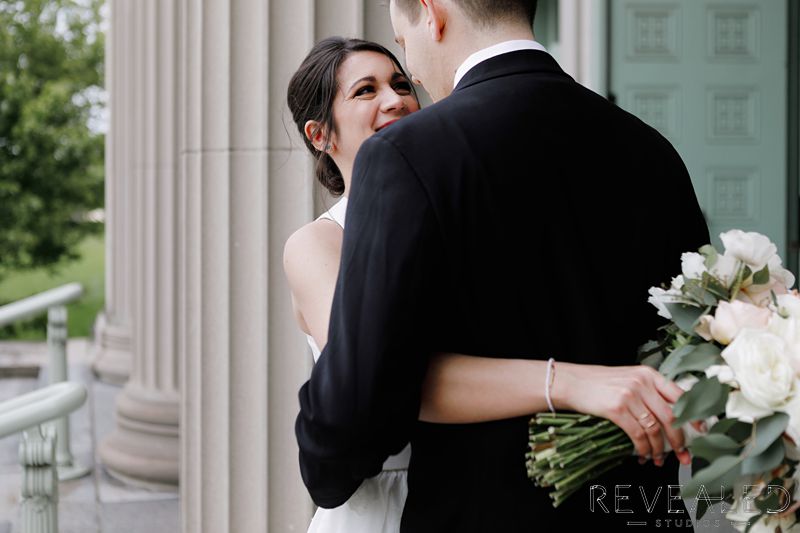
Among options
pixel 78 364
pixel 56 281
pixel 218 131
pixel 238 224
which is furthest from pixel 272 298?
pixel 56 281

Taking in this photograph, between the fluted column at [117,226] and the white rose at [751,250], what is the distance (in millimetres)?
8602

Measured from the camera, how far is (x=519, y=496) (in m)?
1.97

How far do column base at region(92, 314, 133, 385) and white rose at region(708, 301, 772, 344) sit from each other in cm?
950

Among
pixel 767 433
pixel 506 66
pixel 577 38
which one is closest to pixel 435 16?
pixel 506 66

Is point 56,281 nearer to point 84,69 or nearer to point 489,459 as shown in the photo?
point 84,69

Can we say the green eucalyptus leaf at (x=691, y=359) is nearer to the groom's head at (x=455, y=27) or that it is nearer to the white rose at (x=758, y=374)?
the white rose at (x=758, y=374)


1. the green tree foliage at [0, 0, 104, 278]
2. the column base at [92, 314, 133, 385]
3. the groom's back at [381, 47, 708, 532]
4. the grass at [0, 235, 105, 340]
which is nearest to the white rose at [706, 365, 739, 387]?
the groom's back at [381, 47, 708, 532]

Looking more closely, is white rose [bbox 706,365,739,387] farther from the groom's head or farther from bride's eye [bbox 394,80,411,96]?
bride's eye [bbox 394,80,411,96]

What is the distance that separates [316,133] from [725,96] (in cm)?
496

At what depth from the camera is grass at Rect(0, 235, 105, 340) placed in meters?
20.6

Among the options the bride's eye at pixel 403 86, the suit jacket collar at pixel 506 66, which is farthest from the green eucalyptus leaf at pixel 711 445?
the bride's eye at pixel 403 86

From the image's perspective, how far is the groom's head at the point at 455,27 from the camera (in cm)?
205

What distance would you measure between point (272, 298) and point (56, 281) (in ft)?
86.6

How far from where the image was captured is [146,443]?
22.7ft
